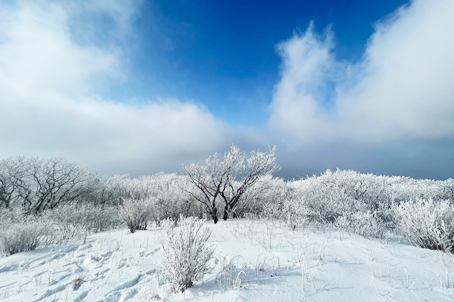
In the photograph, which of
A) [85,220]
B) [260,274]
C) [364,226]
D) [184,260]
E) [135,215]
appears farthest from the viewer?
[85,220]

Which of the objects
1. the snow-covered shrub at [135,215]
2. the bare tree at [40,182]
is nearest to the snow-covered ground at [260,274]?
the snow-covered shrub at [135,215]

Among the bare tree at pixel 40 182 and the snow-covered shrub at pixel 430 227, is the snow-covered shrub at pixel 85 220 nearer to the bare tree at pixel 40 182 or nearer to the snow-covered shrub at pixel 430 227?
the bare tree at pixel 40 182

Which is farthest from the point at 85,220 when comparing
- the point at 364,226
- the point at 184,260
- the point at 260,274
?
the point at 364,226

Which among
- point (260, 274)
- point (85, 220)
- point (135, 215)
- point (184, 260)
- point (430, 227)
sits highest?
point (430, 227)

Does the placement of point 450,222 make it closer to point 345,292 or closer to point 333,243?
point 333,243

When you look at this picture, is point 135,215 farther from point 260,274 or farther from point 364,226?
point 364,226

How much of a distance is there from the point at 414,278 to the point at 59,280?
21.2 ft

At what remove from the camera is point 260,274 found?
10.5ft

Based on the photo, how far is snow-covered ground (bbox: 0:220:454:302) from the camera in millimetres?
2674

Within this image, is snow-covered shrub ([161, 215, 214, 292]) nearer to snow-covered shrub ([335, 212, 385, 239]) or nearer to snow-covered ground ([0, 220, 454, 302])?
snow-covered ground ([0, 220, 454, 302])

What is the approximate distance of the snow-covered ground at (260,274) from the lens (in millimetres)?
2674

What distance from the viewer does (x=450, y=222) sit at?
4672 millimetres

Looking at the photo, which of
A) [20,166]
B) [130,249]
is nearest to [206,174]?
[130,249]

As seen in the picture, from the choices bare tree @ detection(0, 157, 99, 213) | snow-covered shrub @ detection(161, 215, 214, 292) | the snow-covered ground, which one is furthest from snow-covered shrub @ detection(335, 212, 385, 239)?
bare tree @ detection(0, 157, 99, 213)
